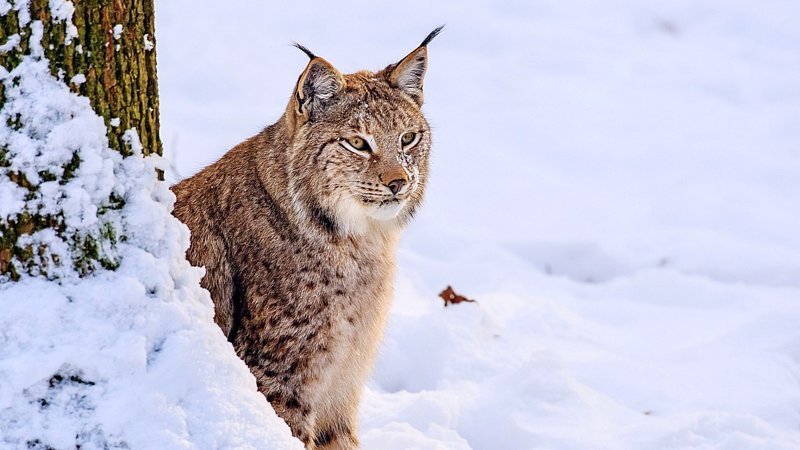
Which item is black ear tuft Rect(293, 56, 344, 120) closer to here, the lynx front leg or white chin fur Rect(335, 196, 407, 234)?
white chin fur Rect(335, 196, 407, 234)

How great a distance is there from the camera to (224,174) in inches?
153

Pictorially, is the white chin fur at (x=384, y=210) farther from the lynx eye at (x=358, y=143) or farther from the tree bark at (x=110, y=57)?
the tree bark at (x=110, y=57)

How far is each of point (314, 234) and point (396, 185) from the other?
0.32m

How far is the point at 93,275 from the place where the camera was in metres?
2.69

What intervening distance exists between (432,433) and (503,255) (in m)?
2.81

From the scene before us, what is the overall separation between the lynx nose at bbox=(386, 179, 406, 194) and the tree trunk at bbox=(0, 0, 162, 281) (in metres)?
1.05

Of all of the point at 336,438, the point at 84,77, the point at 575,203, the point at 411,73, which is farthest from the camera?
the point at 575,203

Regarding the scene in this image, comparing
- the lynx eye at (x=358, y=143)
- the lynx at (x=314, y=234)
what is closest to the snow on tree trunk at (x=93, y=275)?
the lynx at (x=314, y=234)

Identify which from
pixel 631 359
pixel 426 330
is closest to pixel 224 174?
pixel 426 330

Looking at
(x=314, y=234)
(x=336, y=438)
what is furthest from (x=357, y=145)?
(x=336, y=438)

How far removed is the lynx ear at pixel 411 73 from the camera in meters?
4.00

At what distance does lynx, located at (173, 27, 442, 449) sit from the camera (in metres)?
3.60

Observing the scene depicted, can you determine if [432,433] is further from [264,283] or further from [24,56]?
[24,56]

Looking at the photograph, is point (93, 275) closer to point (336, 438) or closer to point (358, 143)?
point (358, 143)
